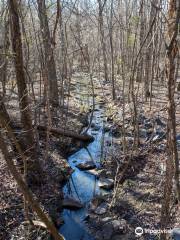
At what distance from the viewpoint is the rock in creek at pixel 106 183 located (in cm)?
898

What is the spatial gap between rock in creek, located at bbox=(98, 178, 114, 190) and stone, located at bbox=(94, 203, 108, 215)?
3.24ft

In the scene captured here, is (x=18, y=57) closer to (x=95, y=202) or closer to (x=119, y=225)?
(x=95, y=202)

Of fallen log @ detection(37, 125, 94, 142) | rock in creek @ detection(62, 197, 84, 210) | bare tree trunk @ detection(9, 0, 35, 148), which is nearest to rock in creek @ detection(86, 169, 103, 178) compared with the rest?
rock in creek @ detection(62, 197, 84, 210)

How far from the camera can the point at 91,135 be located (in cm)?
1311

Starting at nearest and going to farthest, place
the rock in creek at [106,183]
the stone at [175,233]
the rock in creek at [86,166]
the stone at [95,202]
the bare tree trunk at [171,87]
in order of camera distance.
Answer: the bare tree trunk at [171,87], the stone at [175,233], the stone at [95,202], the rock in creek at [106,183], the rock in creek at [86,166]

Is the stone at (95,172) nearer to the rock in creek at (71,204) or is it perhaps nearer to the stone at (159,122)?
the rock in creek at (71,204)

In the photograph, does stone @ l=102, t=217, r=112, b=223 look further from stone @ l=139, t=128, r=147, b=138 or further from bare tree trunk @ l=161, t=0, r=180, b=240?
stone @ l=139, t=128, r=147, b=138

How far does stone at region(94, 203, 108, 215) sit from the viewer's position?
7.69 metres

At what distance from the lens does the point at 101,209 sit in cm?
779

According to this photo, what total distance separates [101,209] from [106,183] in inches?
53.3

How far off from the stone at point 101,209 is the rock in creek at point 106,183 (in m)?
0.99

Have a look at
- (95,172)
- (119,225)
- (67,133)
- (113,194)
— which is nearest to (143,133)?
(67,133)

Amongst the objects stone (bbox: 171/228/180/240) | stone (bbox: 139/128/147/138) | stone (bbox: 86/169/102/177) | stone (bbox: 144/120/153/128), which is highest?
stone (bbox: 144/120/153/128)

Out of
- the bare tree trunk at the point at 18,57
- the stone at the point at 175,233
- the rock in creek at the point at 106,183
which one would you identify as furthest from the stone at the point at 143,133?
the stone at the point at 175,233
